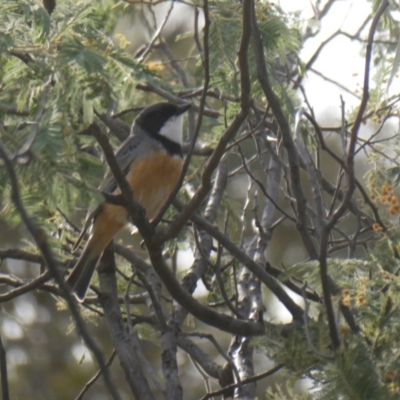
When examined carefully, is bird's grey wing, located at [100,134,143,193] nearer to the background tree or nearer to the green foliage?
the background tree

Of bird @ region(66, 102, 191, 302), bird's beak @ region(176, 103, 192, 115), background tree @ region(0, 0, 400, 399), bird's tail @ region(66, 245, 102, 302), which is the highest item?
bird's beak @ region(176, 103, 192, 115)

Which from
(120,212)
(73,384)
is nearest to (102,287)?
(120,212)

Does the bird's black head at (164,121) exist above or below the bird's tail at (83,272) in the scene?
above

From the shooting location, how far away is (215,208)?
543 cm

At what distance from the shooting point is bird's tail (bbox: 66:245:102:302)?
5.24 meters

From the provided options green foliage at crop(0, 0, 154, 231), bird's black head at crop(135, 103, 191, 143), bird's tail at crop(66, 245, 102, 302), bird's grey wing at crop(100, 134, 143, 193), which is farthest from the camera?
bird's black head at crop(135, 103, 191, 143)

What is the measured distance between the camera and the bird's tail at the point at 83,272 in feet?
17.2

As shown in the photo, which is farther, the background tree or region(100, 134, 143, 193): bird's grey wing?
region(100, 134, 143, 193): bird's grey wing

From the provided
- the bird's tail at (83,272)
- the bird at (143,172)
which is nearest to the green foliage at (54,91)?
the bird at (143,172)

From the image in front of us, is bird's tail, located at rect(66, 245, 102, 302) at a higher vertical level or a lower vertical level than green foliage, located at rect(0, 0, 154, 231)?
higher

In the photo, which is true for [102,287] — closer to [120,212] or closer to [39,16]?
[120,212]

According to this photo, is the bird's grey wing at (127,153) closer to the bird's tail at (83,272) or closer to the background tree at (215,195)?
the background tree at (215,195)

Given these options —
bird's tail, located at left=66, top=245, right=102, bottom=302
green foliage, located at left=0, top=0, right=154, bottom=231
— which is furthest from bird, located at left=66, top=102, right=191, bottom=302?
green foliage, located at left=0, top=0, right=154, bottom=231

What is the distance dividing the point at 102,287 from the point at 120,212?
539mm
